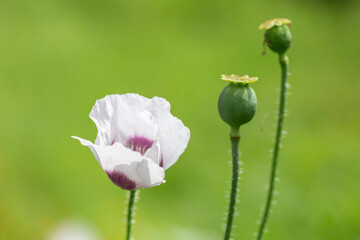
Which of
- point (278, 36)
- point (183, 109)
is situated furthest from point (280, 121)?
point (183, 109)

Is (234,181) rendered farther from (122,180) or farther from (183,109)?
(183,109)

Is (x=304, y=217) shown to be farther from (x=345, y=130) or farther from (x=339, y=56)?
(x=339, y=56)

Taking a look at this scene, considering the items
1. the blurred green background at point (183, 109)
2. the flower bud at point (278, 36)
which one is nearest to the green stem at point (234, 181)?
the flower bud at point (278, 36)

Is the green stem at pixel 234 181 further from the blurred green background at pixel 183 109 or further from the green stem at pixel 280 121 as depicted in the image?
the blurred green background at pixel 183 109

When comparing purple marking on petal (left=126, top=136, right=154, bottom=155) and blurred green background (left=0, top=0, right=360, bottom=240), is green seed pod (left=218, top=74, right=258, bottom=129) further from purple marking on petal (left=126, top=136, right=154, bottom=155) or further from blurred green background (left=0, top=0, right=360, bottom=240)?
blurred green background (left=0, top=0, right=360, bottom=240)

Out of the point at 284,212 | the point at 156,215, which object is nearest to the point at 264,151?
the point at 156,215

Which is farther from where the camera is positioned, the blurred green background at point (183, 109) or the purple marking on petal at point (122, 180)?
the blurred green background at point (183, 109)

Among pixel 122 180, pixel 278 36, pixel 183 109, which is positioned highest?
pixel 278 36

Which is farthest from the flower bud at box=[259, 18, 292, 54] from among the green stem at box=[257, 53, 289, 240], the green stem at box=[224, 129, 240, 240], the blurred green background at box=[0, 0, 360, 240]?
the blurred green background at box=[0, 0, 360, 240]
